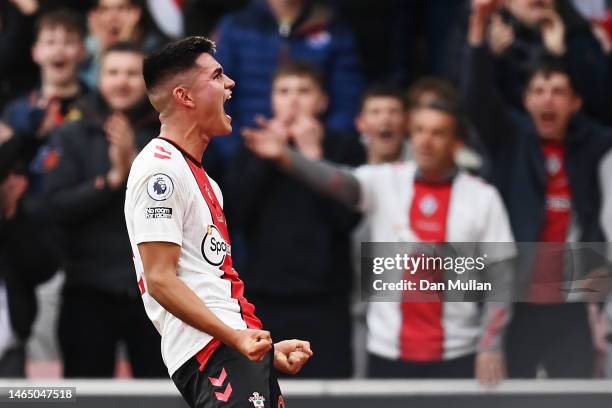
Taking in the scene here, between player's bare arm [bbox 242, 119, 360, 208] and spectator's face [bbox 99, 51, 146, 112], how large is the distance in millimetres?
864

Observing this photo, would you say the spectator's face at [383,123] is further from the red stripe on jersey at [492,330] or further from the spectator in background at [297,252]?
the red stripe on jersey at [492,330]

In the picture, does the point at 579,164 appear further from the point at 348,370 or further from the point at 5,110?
the point at 5,110

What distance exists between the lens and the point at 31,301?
7.77 meters

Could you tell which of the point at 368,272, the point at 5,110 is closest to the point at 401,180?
the point at 368,272

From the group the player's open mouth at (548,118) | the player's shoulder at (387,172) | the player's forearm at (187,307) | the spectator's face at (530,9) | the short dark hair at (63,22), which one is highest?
the spectator's face at (530,9)

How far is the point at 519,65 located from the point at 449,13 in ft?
3.91

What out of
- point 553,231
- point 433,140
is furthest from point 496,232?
point 433,140

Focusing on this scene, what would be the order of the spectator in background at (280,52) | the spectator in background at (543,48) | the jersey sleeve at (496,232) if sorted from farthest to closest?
the spectator in background at (543,48)
the spectator in background at (280,52)
the jersey sleeve at (496,232)

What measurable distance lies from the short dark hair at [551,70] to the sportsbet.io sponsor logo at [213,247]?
4.22 m

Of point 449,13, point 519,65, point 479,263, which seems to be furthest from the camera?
point 449,13

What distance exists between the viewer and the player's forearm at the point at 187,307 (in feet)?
13.7

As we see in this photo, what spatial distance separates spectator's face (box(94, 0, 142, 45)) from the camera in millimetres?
8773

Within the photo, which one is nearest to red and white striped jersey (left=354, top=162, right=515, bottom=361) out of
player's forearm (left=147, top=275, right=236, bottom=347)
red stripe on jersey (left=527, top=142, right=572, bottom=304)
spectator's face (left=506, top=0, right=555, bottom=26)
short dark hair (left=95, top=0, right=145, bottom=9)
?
red stripe on jersey (left=527, top=142, right=572, bottom=304)

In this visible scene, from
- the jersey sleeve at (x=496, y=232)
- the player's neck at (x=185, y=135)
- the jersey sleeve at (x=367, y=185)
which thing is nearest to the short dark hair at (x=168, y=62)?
the player's neck at (x=185, y=135)
